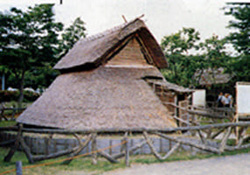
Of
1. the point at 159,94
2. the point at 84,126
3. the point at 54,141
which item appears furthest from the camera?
the point at 159,94

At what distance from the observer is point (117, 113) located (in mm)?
13008

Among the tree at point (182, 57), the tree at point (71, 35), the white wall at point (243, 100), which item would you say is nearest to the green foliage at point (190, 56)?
the tree at point (182, 57)

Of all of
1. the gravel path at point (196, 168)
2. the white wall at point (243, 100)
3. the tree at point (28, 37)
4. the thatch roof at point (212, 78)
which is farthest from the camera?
the thatch roof at point (212, 78)

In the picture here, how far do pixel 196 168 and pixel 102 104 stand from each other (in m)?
6.41

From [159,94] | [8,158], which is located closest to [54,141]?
[8,158]

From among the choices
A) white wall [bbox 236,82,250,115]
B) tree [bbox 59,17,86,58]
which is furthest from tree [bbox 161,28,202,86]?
white wall [bbox 236,82,250,115]

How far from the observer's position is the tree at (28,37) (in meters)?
21.6

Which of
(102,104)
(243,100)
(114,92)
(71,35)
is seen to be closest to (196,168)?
(243,100)

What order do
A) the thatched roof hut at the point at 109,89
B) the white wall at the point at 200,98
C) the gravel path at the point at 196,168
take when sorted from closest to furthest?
the gravel path at the point at 196,168
the thatched roof hut at the point at 109,89
the white wall at the point at 200,98

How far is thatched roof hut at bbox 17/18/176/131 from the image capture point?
12.9 metres

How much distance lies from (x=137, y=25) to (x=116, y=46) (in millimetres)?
1523

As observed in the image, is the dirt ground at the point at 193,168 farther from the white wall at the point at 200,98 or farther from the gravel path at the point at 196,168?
the white wall at the point at 200,98

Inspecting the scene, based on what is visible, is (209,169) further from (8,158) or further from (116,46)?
(116,46)

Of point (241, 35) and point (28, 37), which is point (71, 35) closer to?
point (28, 37)
